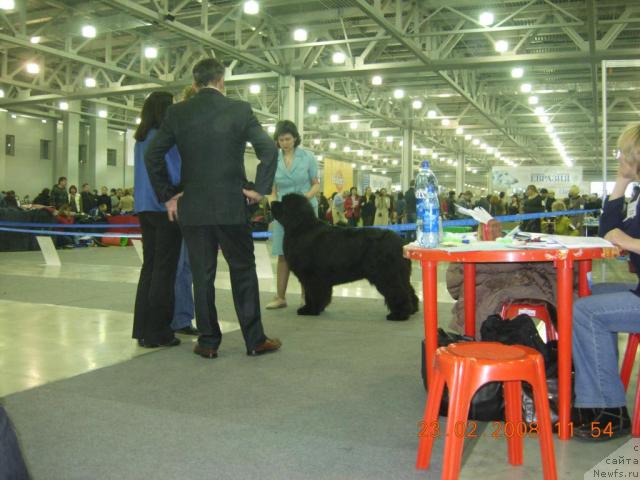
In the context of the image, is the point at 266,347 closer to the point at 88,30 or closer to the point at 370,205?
the point at 88,30

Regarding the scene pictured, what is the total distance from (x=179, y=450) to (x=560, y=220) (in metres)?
10.0

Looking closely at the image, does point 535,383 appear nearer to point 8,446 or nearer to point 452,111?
point 8,446

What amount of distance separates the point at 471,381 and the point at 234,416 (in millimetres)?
Answer: 1120

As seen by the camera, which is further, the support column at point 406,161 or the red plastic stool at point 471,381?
the support column at point 406,161

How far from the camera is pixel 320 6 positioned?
11.7 meters

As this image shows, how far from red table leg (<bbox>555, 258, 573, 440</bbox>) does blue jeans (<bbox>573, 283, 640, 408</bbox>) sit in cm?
4

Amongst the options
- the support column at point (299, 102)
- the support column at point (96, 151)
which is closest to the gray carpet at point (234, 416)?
the support column at point (299, 102)

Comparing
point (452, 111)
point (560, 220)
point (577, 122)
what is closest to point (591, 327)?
point (560, 220)

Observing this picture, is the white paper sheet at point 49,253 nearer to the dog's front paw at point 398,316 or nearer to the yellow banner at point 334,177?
the dog's front paw at point 398,316

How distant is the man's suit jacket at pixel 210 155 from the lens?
125 inches

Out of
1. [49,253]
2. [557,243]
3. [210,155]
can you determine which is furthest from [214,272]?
[49,253]

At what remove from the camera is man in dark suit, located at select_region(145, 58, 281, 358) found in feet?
10.4

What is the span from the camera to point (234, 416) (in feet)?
7.88

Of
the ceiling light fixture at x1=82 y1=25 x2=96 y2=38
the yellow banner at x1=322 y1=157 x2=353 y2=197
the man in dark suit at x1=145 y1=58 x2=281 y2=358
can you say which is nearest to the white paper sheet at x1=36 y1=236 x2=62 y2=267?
the ceiling light fixture at x1=82 y1=25 x2=96 y2=38
